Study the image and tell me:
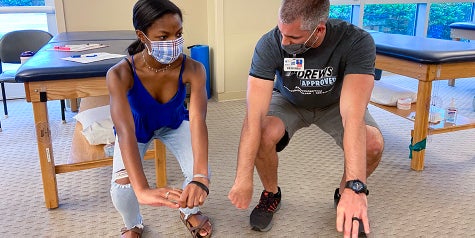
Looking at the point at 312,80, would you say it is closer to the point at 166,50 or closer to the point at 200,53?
the point at 166,50

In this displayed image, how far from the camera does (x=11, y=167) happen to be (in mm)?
2312

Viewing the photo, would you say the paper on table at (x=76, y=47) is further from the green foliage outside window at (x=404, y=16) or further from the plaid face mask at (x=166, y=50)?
the green foliage outside window at (x=404, y=16)

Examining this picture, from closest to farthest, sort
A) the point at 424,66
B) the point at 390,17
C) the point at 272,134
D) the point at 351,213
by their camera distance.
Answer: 1. the point at 351,213
2. the point at 272,134
3. the point at 424,66
4. the point at 390,17

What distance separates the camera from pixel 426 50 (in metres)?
2.11

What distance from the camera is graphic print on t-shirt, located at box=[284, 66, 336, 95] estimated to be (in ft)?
5.28

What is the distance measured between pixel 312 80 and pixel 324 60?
0.30 ft

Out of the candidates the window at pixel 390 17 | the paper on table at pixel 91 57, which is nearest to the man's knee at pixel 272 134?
the paper on table at pixel 91 57

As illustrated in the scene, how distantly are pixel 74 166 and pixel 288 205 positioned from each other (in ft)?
3.18

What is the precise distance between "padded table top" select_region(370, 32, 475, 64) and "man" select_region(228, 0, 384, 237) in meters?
0.60

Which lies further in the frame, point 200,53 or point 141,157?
point 200,53

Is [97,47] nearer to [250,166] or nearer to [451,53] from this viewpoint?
[250,166]

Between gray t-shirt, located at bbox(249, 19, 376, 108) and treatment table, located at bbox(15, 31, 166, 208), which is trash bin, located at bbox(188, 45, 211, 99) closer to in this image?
treatment table, located at bbox(15, 31, 166, 208)

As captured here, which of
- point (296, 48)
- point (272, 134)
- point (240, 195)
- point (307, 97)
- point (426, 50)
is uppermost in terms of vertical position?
point (296, 48)

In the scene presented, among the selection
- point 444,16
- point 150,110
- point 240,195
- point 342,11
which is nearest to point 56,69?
point 150,110
